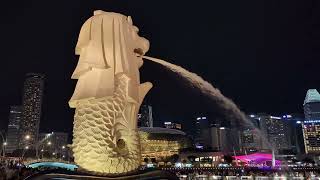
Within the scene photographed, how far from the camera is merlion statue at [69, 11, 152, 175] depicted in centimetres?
1241

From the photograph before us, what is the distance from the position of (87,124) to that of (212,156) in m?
85.4

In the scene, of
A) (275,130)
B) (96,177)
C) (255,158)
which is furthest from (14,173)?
(275,130)

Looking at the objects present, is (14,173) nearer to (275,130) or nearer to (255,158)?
(255,158)

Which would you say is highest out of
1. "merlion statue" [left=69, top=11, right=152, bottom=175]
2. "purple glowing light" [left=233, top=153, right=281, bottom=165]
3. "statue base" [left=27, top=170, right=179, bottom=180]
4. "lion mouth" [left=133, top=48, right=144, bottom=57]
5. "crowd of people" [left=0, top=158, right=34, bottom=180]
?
"lion mouth" [left=133, top=48, right=144, bottom=57]

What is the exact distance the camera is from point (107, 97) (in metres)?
12.9

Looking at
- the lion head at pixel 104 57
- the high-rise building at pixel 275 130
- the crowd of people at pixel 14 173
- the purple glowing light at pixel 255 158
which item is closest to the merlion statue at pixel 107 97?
the lion head at pixel 104 57

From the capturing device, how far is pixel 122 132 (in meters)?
13.2

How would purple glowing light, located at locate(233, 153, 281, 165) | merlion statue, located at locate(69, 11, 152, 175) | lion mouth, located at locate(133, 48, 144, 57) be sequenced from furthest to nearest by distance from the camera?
purple glowing light, located at locate(233, 153, 281, 165) < lion mouth, located at locate(133, 48, 144, 57) < merlion statue, located at locate(69, 11, 152, 175)

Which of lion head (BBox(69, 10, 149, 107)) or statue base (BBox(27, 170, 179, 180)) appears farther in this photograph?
lion head (BBox(69, 10, 149, 107))

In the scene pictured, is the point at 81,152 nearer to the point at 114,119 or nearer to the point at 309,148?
the point at 114,119

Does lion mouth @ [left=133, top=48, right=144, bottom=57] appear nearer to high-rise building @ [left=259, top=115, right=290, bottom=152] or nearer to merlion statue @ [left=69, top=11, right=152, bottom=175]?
merlion statue @ [left=69, top=11, right=152, bottom=175]

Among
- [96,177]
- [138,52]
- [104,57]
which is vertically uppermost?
[138,52]

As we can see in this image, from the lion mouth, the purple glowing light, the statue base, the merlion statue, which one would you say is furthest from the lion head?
the purple glowing light

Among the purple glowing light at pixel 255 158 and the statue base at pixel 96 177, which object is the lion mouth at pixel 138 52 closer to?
the statue base at pixel 96 177
